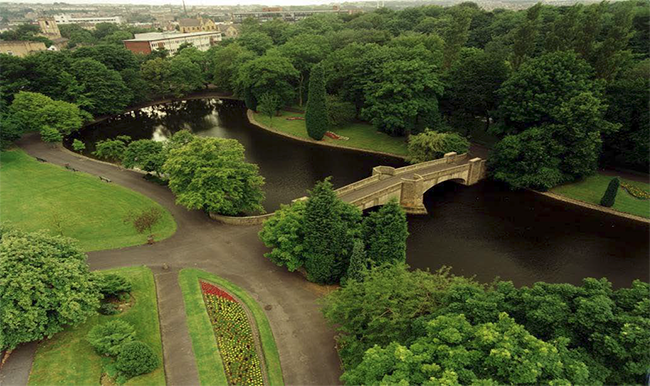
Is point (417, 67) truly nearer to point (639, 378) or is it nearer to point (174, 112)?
point (639, 378)

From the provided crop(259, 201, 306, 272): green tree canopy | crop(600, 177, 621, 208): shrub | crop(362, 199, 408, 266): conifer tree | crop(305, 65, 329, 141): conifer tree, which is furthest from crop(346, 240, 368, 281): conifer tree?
crop(305, 65, 329, 141): conifer tree

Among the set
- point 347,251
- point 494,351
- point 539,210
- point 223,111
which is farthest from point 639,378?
point 223,111

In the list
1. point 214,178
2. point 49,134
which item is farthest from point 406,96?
point 49,134

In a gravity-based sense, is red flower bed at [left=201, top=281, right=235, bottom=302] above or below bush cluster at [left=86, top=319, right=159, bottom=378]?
below

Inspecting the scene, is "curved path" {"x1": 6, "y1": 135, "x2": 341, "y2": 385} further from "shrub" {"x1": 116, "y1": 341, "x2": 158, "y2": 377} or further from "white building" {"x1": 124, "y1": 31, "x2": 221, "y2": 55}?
"white building" {"x1": 124, "y1": 31, "x2": 221, "y2": 55}

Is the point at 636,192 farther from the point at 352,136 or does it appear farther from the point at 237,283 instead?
the point at 237,283

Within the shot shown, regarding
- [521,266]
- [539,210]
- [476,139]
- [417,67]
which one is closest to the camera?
[521,266]
